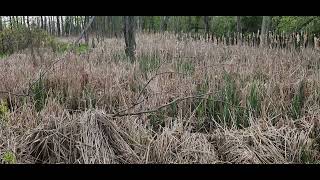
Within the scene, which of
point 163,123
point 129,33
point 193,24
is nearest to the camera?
point 163,123

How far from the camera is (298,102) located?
4.02 meters

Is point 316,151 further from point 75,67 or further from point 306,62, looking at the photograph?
point 306,62

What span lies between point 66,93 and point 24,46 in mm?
8771

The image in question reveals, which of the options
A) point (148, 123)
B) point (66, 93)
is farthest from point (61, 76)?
point (148, 123)

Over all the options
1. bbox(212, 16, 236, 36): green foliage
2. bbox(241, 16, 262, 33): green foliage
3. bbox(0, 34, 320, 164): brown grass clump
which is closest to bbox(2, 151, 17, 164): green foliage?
bbox(0, 34, 320, 164): brown grass clump

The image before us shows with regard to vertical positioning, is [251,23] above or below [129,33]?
below

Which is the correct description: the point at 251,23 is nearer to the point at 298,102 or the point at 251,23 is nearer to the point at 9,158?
the point at 298,102

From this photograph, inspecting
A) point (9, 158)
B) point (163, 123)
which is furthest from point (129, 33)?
point (9, 158)

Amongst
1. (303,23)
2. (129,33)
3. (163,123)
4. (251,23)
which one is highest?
(303,23)

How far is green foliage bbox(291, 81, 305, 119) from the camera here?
3878 millimetres

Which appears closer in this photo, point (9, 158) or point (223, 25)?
point (9, 158)

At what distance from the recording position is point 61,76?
4727 millimetres

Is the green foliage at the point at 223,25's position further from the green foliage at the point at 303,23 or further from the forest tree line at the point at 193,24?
the green foliage at the point at 303,23

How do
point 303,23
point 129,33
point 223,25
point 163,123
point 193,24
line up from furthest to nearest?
point 193,24 < point 223,25 < point 303,23 < point 129,33 < point 163,123
